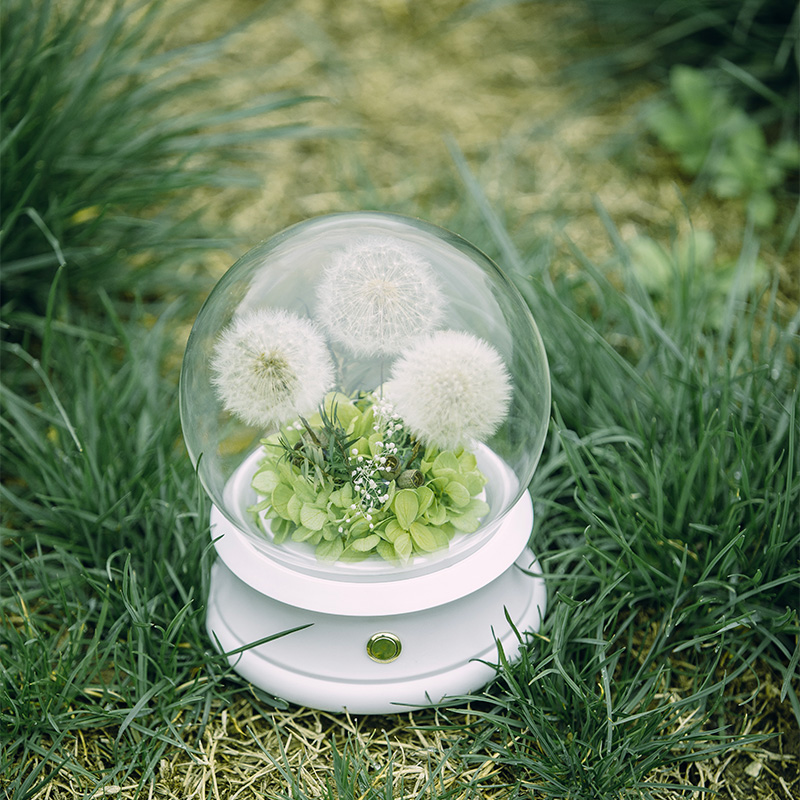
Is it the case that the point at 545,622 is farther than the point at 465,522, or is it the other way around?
the point at 545,622

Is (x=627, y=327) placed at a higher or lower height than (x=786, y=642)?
higher

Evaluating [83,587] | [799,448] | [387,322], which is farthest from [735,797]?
[83,587]

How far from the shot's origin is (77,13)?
1957 millimetres

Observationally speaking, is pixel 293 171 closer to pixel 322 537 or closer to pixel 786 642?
pixel 322 537

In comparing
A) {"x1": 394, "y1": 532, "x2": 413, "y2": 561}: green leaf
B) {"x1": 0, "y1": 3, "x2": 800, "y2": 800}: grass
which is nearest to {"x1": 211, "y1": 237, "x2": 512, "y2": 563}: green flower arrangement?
{"x1": 394, "y1": 532, "x2": 413, "y2": 561}: green leaf

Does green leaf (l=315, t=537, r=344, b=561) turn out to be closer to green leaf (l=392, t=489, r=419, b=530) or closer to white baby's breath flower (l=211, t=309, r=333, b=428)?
green leaf (l=392, t=489, r=419, b=530)

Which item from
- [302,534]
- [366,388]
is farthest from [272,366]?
[302,534]

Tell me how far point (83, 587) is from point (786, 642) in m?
1.25

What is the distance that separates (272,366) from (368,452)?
201mm

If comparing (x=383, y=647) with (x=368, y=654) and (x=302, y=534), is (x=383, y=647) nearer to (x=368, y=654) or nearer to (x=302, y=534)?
(x=368, y=654)

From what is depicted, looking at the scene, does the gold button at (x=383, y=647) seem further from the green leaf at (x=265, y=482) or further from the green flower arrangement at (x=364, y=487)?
the green leaf at (x=265, y=482)

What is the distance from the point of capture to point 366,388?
1.32 meters

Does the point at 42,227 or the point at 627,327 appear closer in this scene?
the point at 42,227

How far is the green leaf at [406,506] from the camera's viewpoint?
125 centimetres
